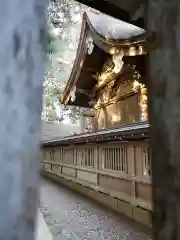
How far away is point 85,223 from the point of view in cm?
464

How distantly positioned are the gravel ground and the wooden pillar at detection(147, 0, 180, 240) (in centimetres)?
298

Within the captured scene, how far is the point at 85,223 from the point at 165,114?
4.09 metres

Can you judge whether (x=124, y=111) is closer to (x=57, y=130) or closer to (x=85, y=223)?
(x=85, y=223)

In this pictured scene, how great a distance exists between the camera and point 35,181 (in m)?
0.61

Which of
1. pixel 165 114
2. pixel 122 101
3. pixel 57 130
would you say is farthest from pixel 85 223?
pixel 57 130

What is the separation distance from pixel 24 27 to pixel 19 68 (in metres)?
0.10

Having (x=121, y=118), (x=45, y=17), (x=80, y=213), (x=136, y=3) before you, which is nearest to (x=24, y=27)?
(x=45, y=17)

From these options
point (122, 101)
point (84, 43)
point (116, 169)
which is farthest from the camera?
point (122, 101)

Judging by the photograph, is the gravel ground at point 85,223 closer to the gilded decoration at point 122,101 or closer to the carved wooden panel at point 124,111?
the gilded decoration at point 122,101

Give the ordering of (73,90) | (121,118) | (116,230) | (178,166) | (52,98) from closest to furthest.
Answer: (178,166) → (116,230) → (121,118) → (73,90) → (52,98)

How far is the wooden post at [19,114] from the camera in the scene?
1.89 ft

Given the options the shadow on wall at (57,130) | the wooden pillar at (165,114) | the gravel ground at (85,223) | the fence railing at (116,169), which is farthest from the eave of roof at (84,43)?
the shadow on wall at (57,130)

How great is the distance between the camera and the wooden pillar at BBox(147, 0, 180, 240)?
2.98 ft

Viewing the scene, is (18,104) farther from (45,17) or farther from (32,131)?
(45,17)
